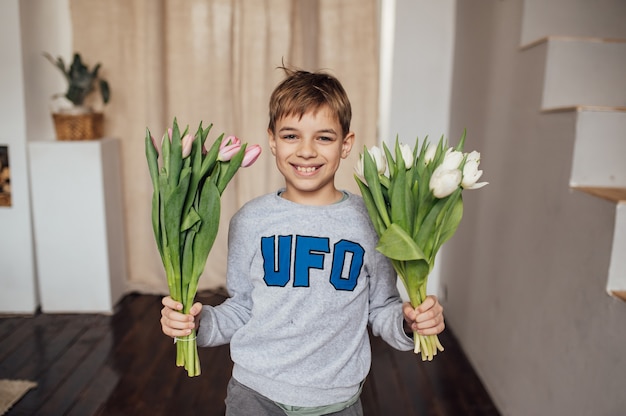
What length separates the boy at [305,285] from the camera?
46.2 inches

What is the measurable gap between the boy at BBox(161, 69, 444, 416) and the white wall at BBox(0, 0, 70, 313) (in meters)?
2.27

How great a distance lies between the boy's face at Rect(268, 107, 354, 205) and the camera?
117 centimetres

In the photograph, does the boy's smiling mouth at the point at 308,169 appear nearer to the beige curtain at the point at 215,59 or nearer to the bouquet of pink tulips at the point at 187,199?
the bouquet of pink tulips at the point at 187,199

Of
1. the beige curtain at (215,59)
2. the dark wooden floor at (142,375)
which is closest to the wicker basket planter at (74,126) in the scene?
the beige curtain at (215,59)

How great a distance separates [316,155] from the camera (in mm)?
1165

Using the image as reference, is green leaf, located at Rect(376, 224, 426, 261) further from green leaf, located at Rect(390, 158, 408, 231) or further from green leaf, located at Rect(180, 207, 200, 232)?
green leaf, located at Rect(180, 207, 200, 232)

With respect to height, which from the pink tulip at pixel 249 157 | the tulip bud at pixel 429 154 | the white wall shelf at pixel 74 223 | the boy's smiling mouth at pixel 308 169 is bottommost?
the white wall shelf at pixel 74 223

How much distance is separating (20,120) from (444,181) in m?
2.70

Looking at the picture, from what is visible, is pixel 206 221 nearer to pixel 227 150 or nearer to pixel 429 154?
pixel 227 150

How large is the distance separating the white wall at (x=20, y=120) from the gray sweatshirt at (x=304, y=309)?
89.2 inches

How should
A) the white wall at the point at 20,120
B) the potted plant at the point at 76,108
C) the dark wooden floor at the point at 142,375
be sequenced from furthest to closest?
the potted plant at the point at 76,108, the white wall at the point at 20,120, the dark wooden floor at the point at 142,375

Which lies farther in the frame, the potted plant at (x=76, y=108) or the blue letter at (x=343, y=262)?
the potted plant at (x=76, y=108)

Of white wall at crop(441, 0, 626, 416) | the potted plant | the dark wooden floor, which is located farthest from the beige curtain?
the dark wooden floor

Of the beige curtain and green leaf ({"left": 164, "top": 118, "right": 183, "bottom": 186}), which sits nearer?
green leaf ({"left": 164, "top": 118, "right": 183, "bottom": 186})
